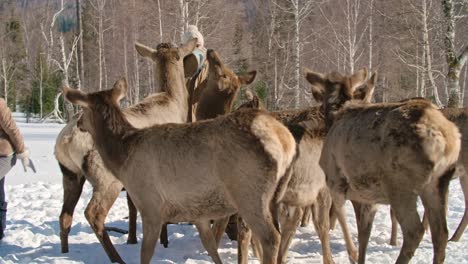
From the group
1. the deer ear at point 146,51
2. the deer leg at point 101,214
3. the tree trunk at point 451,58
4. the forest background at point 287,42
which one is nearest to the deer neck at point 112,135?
the deer leg at point 101,214

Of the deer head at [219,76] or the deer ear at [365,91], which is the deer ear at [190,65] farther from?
the deer ear at [365,91]

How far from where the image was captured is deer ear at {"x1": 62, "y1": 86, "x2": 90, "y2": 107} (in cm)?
590

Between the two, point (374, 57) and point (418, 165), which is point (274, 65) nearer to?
point (374, 57)

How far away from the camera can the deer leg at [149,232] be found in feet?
17.9

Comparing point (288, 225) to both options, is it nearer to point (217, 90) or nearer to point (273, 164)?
point (273, 164)

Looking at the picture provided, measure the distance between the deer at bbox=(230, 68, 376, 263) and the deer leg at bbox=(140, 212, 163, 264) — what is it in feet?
3.39

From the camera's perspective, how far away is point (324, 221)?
6.40m

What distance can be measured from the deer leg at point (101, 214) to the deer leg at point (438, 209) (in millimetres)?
3469

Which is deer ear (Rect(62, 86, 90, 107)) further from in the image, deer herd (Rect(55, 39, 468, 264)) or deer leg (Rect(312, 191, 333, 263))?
deer leg (Rect(312, 191, 333, 263))

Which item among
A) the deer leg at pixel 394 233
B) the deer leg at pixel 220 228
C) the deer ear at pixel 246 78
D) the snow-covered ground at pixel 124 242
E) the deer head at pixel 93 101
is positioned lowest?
the snow-covered ground at pixel 124 242

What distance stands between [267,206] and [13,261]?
11.6 feet

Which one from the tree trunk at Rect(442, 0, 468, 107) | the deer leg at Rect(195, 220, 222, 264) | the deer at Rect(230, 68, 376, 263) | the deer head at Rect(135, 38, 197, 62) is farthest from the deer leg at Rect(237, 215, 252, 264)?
the tree trunk at Rect(442, 0, 468, 107)

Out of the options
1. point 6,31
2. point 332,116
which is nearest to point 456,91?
point 332,116

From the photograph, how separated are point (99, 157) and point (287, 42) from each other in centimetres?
2857
